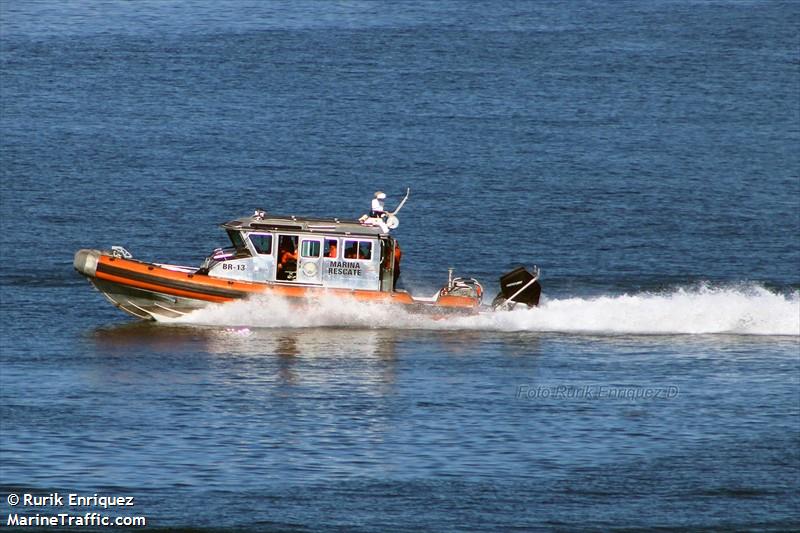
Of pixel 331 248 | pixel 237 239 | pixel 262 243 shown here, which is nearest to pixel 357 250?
pixel 331 248

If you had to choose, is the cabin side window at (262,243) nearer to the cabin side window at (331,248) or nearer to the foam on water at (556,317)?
the foam on water at (556,317)

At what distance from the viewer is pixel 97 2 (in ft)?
358

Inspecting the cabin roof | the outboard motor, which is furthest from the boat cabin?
the outboard motor

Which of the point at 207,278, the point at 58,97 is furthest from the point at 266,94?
the point at 207,278

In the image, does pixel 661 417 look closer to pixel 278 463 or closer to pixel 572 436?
pixel 572 436

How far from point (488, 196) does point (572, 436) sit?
29.8 metres

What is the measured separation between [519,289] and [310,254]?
19.5 ft

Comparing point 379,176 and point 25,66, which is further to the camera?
point 25,66

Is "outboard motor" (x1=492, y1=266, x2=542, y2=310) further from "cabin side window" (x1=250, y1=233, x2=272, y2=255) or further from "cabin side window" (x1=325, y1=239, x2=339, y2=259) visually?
"cabin side window" (x1=250, y1=233, x2=272, y2=255)

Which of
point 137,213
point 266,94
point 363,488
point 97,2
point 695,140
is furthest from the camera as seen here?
point 97,2

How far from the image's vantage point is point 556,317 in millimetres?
46594

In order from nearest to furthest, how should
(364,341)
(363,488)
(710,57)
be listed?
1. (363,488)
2. (364,341)
3. (710,57)

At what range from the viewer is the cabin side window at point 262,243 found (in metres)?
46.2

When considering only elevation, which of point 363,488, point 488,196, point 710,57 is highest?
point 710,57
